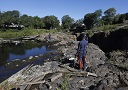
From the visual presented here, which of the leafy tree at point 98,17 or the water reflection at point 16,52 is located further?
the leafy tree at point 98,17

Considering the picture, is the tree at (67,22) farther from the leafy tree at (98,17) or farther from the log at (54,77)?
the log at (54,77)

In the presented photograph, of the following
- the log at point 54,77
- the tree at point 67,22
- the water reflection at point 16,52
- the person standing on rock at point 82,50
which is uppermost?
the tree at point 67,22

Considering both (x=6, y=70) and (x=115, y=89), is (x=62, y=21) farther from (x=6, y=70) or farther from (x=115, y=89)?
(x=115, y=89)

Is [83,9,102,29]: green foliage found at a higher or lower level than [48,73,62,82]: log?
higher

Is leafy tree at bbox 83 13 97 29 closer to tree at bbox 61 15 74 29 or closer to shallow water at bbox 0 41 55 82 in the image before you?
tree at bbox 61 15 74 29

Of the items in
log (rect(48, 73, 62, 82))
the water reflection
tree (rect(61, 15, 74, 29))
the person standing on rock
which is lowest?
the water reflection

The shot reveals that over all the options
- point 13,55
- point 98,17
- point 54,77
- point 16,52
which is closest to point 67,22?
point 98,17

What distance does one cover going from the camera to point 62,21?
174625 mm

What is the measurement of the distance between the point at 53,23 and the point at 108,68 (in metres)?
132

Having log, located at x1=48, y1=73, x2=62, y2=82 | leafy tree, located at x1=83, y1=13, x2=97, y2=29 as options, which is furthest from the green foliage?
log, located at x1=48, y1=73, x2=62, y2=82

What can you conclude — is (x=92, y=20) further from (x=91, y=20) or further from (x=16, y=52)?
(x=16, y=52)

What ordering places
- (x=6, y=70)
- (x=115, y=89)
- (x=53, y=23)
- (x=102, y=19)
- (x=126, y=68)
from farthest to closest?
(x=53, y=23)
(x=102, y=19)
(x=6, y=70)
(x=126, y=68)
(x=115, y=89)

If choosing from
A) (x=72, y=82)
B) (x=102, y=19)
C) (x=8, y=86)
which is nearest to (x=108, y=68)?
(x=72, y=82)

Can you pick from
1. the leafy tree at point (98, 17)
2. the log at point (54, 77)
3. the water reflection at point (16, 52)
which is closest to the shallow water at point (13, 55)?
the water reflection at point (16, 52)
